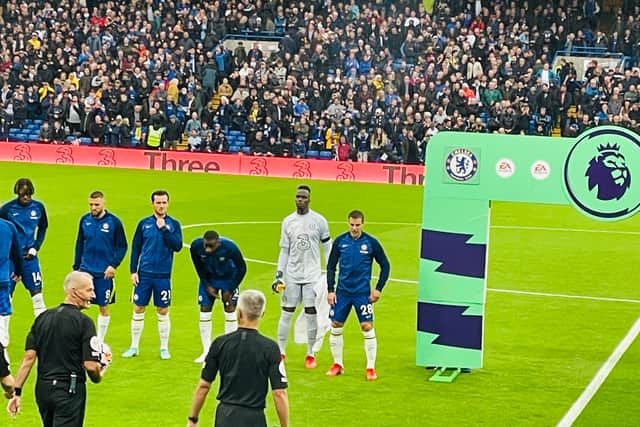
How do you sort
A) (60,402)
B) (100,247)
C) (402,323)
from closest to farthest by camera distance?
(60,402), (100,247), (402,323)

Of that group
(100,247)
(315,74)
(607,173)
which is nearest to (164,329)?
(100,247)

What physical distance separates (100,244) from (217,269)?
5.73ft

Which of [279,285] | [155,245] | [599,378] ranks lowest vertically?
[599,378]

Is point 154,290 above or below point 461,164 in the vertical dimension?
below

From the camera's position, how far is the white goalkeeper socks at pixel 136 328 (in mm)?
16547

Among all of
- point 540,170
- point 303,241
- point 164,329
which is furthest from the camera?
point 164,329

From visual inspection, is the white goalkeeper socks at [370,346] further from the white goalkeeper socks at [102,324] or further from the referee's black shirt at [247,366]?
the referee's black shirt at [247,366]

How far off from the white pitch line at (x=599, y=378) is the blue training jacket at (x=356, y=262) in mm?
2768

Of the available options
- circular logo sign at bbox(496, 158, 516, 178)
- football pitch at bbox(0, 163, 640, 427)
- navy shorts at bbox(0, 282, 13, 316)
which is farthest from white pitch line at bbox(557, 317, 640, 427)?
navy shorts at bbox(0, 282, 13, 316)

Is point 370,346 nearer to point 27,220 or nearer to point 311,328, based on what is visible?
point 311,328

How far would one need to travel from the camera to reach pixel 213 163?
135 feet

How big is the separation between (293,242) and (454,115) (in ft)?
81.8

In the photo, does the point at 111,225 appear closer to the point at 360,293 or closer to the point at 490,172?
the point at 360,293

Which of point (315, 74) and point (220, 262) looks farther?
point (315, 74)
